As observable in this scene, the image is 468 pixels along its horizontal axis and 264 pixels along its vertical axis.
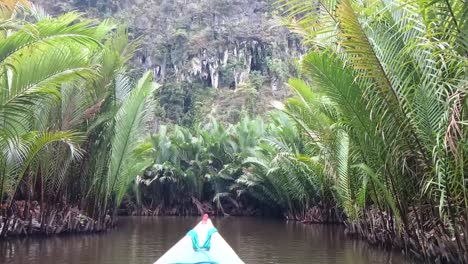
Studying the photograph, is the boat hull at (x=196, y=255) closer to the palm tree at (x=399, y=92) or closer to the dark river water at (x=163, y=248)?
the dark river water at (x=163, y=248)

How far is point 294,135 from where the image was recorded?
734 inches

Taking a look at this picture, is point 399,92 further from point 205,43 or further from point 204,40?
point 204,40

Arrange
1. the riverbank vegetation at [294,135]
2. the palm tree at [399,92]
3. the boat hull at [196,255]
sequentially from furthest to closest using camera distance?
the boat hull at [196,255] → the riverbank vegetation at [294,135] → the palm tree at [399,92]

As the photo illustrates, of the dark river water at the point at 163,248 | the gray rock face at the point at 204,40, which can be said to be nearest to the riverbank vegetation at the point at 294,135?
the dark river water at the point at 163,248

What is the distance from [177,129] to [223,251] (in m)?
17.8

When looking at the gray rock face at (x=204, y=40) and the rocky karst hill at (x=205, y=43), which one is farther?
the gray rock face at (x=204, y=40)

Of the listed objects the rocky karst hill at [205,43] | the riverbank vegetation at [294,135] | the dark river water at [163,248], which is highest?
the rocky karst hill at [205,43]

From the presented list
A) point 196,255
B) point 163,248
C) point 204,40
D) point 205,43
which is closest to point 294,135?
point 163,248

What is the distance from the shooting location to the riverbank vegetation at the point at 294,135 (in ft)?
21.7

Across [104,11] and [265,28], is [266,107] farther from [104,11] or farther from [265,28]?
[104,11]

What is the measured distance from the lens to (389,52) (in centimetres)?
730

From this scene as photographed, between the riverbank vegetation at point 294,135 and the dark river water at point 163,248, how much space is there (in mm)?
Answer: 609

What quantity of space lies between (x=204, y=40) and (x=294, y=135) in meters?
25.5

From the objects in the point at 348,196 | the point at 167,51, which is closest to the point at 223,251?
the point at 348,196
